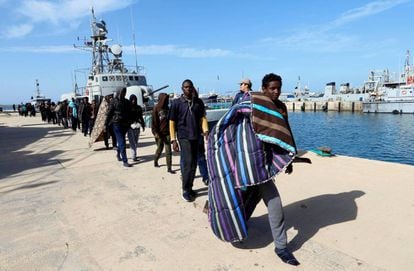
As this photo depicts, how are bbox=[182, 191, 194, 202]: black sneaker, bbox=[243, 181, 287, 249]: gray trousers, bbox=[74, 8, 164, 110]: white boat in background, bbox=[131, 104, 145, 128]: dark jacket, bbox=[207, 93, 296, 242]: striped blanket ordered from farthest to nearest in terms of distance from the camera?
bbox=[74, 8, 164, 110]: white boat in background < bbox=[131, 104, 145, 128]: dark jacket < bbox=[182, 191, 194, 202]: black sneaker < bbox=[243, 181, 287, 249]: gray trousers < bbox=[207, 93, 296, 242]: striped blanket

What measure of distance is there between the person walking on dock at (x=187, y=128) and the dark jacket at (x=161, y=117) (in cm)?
173

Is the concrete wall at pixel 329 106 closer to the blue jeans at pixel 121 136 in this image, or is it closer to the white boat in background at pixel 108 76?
the white boat in background at pixel 108 76

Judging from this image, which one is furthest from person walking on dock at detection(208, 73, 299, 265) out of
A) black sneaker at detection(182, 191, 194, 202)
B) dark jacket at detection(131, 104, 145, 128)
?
dark jacket at detection(131, 104, 145, 128)

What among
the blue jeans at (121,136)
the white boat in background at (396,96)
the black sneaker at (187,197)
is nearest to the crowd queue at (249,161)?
the black sneaker at (187,197)

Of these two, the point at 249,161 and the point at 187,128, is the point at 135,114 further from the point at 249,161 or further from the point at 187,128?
the point at 249,161

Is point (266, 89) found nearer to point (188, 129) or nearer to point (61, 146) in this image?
point (188, 129)

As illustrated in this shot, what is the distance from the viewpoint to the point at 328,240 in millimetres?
3314

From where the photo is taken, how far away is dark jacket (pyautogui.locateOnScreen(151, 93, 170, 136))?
655 cm

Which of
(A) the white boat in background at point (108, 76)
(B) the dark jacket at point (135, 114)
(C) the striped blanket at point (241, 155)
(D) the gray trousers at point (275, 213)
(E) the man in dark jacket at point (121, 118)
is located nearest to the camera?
(C) the striped blanket at point (241, 155)

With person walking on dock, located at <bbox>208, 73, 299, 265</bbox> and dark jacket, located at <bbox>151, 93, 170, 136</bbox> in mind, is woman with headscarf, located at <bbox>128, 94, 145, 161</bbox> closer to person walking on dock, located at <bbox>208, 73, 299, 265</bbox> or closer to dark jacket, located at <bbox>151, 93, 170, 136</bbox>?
dark jacket, located at <bbox>151, 93, 170, 136</bbox>

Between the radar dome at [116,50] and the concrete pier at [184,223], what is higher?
the radar dome at [116,50]

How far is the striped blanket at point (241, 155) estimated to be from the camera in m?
2.85

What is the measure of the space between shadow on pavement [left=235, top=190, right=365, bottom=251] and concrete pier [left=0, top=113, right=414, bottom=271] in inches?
0.5

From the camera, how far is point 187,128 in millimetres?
4777
